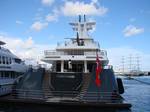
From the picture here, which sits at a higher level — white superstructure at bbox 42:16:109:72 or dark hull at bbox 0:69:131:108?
white superstructure at bbox 42:16:109:72

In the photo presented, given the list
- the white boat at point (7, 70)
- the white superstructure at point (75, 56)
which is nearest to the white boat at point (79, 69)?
the white superstructure at point (75, 56)

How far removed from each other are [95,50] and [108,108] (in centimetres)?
708

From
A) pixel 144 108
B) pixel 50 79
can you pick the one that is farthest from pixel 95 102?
pixel 144 108

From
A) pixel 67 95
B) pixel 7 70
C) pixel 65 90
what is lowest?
pixel 67 95

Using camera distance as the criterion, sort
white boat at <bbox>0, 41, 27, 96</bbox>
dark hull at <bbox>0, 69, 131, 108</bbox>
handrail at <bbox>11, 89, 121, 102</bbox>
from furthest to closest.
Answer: white boat at <bbox>0, 41, 27, 96</bbox> < handrail at <bbox>11, 89, 121, 102</bbox> < dark hull at <bbox>0, 69, 131, 108</bbox>

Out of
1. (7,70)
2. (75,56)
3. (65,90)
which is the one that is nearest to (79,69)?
(75,56)

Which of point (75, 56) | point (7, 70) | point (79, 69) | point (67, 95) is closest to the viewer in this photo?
point (67, 95)

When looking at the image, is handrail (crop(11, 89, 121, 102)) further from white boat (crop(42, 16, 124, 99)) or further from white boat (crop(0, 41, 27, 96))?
white boat (crop(0, 41, 27, 96))

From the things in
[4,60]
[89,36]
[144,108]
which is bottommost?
[144,108]

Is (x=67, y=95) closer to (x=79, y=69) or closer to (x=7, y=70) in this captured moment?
(x=79, y=69)

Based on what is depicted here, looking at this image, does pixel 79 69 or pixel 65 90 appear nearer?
pixel 65 90

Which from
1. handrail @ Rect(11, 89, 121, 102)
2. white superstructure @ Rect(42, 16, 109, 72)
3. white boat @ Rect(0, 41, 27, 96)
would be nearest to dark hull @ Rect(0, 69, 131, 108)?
handrail @ Rect(11, 89, 121, 102)

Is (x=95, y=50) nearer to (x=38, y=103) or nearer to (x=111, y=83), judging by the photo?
(x=111, y=83)

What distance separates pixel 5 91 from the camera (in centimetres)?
2925
